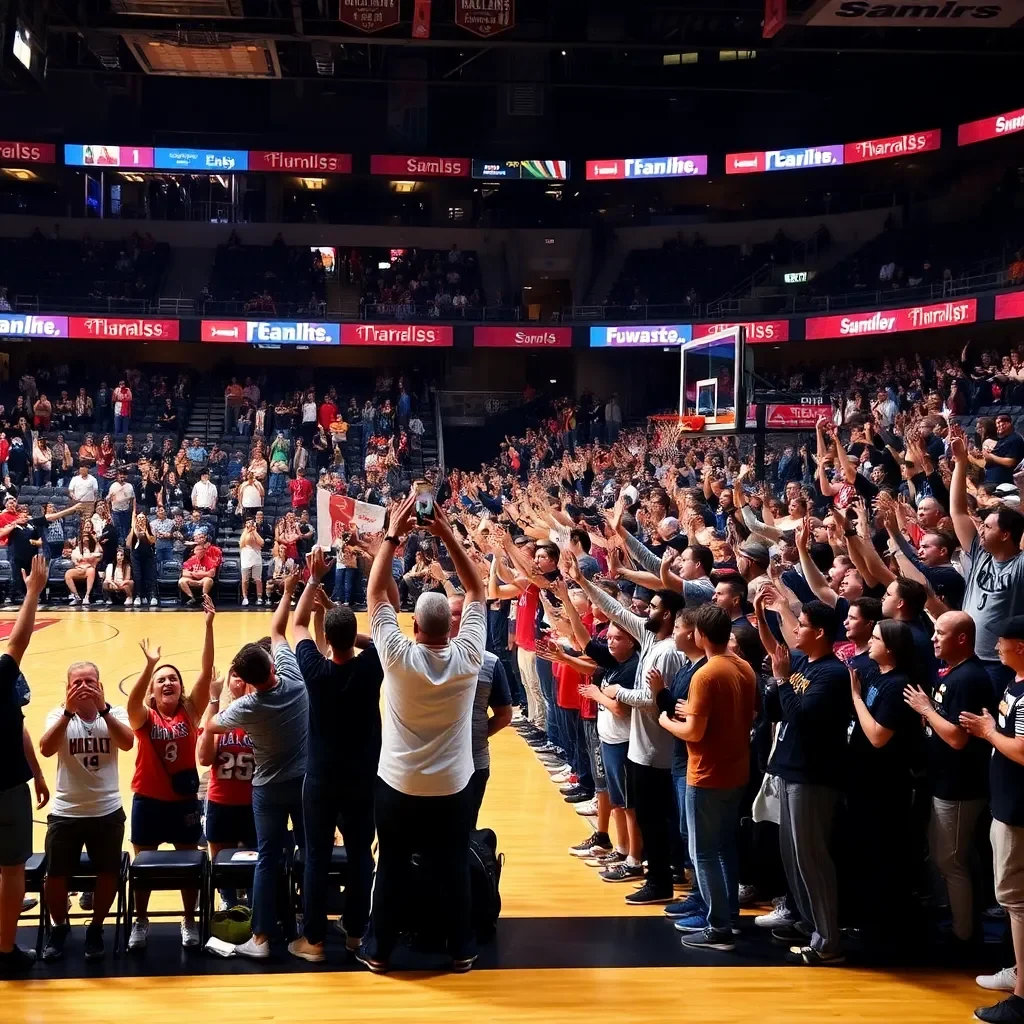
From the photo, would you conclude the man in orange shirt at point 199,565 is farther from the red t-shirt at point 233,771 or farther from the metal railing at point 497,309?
the red t-shirt at point 233,771

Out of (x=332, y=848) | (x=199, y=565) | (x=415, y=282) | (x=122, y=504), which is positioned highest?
(x=415, y=282)

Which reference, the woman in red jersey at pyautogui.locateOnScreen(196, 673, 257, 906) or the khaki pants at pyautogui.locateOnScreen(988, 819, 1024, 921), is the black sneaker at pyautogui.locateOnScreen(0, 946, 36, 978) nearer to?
the woman in red jersey at pyautogui.locateOnScreen(196, 673, 257, 906)

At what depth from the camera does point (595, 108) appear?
37.2m

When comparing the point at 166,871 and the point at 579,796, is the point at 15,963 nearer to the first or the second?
the point at 166,871

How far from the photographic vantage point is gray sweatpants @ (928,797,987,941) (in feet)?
19.0

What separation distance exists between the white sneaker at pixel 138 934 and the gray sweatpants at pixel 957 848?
13.1 ft

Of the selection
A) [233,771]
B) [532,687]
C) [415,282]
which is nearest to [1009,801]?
[233,771]

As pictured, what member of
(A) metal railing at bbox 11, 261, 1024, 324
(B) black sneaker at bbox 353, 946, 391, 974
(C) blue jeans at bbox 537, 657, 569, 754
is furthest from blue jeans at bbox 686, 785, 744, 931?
(A) metal railing at bbox 11, 261, 1024, 324

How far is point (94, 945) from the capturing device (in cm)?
586

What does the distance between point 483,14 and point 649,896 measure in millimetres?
18553

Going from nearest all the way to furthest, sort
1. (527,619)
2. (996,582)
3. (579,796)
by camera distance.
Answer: (996,582)
(579,796)
(527,619)

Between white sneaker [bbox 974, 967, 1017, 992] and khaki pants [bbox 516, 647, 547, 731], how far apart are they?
5.84 m

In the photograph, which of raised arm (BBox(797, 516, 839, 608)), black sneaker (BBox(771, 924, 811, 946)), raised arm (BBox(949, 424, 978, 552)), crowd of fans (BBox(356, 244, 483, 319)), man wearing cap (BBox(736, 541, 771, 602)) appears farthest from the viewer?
crowd of fans (BBox(356, 244, 483, 319))

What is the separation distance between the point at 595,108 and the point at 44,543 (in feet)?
75.7
